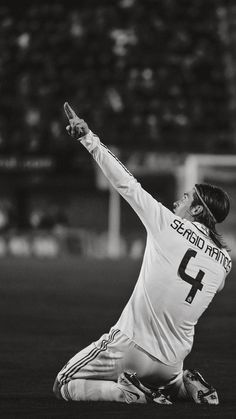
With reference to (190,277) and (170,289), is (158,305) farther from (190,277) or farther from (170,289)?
(190,277)

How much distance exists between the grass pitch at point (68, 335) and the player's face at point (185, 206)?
1.13m

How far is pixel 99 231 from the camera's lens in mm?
28453

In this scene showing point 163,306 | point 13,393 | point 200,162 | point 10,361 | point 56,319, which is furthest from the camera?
point 200,162

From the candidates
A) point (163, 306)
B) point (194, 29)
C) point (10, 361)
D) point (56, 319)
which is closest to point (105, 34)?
point (194, 29)

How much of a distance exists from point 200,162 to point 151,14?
6484 millimetres

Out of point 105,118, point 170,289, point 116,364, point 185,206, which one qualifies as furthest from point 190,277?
point 105,118

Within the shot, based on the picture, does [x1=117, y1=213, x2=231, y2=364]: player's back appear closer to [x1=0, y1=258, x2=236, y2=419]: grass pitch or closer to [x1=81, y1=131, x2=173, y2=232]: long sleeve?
[x1=81, y1=131, x2=173, y2=232]: long sleeve

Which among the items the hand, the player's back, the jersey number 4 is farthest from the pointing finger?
the jersey number 4

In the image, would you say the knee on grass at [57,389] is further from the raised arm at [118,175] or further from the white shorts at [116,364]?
the raised arm at [118,175]

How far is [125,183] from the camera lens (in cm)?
542

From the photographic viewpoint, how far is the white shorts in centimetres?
556

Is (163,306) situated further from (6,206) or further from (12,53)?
(12,53)

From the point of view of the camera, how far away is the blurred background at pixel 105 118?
27453mm

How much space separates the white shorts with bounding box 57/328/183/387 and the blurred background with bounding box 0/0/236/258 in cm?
2110
